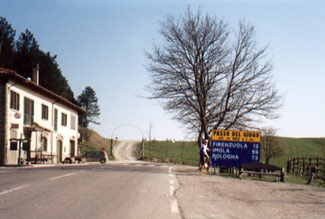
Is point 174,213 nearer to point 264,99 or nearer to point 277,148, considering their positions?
point 264,99

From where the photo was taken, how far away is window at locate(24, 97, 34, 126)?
3133cm

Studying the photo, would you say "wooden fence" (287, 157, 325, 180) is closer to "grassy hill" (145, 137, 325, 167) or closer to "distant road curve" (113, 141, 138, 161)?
"distant road curve" (113, 141, 138, 161)

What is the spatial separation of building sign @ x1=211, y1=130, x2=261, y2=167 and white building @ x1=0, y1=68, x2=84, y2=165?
1359 cm

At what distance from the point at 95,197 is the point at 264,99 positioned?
19.6m

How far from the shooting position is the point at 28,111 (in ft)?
105

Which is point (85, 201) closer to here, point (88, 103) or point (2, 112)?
point (2, 112)

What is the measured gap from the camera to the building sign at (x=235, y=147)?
1916cm

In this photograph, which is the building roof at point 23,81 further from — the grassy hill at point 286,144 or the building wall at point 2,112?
the grassy hill at point 286,144

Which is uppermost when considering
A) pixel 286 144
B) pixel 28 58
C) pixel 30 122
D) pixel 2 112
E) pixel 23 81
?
pixel 28 58

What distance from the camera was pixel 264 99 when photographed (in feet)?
86.2

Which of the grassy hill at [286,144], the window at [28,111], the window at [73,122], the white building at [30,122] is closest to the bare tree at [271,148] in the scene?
the grassy hill at [286,144]

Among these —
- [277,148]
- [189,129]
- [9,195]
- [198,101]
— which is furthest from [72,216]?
A: [277,148]

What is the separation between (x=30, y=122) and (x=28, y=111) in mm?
958

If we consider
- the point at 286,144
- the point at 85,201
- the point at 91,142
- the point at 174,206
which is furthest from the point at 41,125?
the point at 286,144
